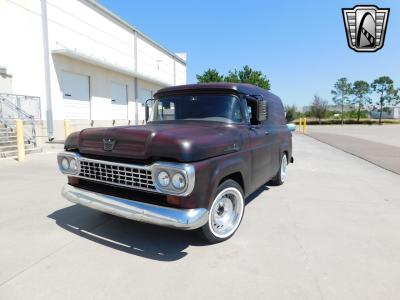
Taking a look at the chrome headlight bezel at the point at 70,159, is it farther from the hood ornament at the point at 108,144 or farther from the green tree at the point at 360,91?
the green tree at the point at 360,91

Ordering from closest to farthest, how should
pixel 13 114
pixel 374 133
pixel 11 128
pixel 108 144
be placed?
pixel 108 144
pixel 11 128
pixel 13 114
pixel 374 133

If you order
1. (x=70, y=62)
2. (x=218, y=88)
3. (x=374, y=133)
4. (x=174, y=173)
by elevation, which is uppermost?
(x=70, y=62)

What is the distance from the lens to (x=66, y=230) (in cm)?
374

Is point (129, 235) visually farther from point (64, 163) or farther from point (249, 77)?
point (249, 77)

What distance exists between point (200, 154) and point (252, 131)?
149 centimetres

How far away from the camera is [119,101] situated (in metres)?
21.4

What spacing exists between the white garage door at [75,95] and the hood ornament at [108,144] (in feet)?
46.8

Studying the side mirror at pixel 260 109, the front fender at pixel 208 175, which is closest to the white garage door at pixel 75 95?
the side mirror at pixel 260 109

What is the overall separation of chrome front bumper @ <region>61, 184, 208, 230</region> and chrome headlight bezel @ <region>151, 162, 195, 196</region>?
0.20 m

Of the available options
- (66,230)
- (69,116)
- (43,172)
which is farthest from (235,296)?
(69,116)

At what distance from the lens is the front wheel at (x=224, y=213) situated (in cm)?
330

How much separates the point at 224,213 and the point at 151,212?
3.86 feet

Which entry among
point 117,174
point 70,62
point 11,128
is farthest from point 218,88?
point 70,62

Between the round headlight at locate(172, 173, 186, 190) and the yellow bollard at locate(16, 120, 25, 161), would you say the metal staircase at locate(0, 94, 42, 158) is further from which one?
the round headlight at locate(172, 173, 186, 190)
